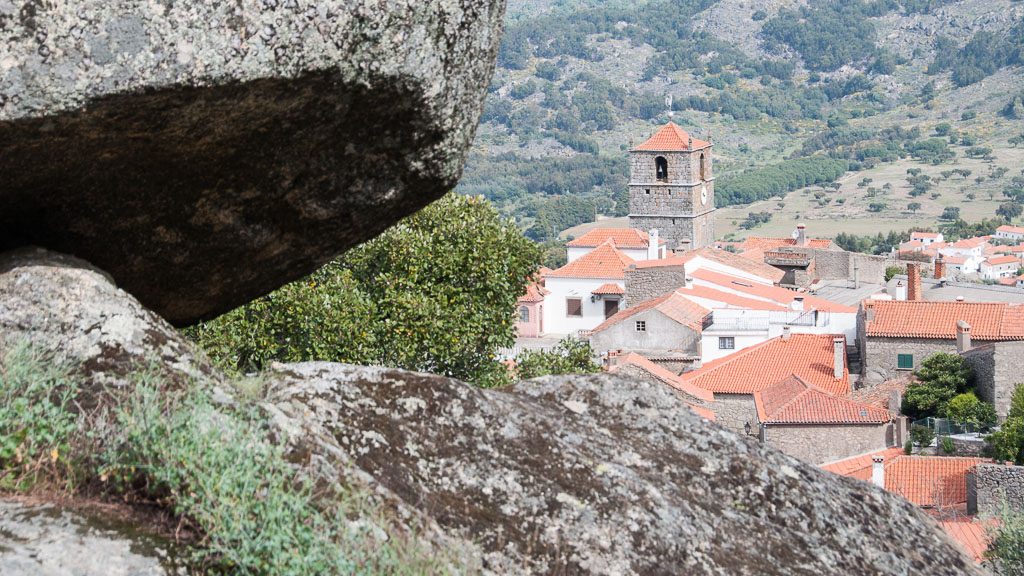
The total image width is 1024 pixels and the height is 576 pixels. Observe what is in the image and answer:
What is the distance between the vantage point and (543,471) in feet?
15.1

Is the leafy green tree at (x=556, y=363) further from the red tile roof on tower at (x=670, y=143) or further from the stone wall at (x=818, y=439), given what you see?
the red tile roof on tower at (x=670, y=143)

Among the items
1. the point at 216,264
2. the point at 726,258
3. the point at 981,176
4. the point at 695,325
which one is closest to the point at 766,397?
the point at 695,325

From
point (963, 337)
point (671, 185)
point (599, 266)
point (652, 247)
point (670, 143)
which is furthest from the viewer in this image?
point (670, 143)

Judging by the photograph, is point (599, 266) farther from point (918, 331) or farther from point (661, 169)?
point (661, 169)

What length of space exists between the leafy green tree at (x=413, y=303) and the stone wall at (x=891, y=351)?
30426mm

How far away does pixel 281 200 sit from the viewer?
514 cm

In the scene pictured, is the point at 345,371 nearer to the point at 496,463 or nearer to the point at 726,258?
the point at 496,463

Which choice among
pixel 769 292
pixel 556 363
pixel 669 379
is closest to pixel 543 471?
pixel 556 363

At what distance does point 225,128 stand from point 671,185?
299ft

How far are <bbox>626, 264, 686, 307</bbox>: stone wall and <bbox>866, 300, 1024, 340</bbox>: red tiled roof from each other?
1298 cm

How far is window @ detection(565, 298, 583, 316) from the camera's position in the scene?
65875mm

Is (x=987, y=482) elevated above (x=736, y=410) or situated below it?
above

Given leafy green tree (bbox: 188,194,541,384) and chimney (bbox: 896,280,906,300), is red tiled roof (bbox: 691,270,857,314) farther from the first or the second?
leafy green tree (bbox: 188,194,541,384)

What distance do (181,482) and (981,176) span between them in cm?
19898
